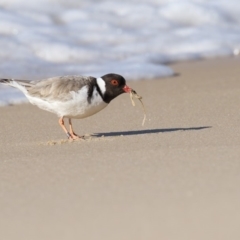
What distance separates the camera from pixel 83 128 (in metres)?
7.37

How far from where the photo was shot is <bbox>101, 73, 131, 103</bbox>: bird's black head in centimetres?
664

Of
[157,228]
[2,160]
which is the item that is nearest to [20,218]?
[157,228]

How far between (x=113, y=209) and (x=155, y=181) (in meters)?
0.56

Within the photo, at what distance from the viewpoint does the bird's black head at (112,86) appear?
664cm

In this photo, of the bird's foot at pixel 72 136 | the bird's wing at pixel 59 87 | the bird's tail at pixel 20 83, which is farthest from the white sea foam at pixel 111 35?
the bird's foot at pixel 72 136

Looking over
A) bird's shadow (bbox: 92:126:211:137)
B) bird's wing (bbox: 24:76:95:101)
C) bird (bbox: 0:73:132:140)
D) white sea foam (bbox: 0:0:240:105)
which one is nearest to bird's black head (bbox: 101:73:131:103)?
bird (bbox: 0:73:132:140)

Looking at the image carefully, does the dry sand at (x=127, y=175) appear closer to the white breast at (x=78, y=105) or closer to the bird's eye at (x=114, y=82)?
the white breast at (x=78, y=105)

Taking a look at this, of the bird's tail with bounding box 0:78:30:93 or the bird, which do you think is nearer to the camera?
the bird

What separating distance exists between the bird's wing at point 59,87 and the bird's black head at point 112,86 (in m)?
0.14

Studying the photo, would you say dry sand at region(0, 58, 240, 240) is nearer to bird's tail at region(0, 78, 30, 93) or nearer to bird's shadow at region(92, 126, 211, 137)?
bird's shadow at region(92, 126, 211, 137)

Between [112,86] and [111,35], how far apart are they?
6.10 m

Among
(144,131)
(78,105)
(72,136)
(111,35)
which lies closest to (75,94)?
(78,105)

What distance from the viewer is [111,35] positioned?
41.6 ft

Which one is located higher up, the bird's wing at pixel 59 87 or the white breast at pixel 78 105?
the bird's wing at pixel 59 87
